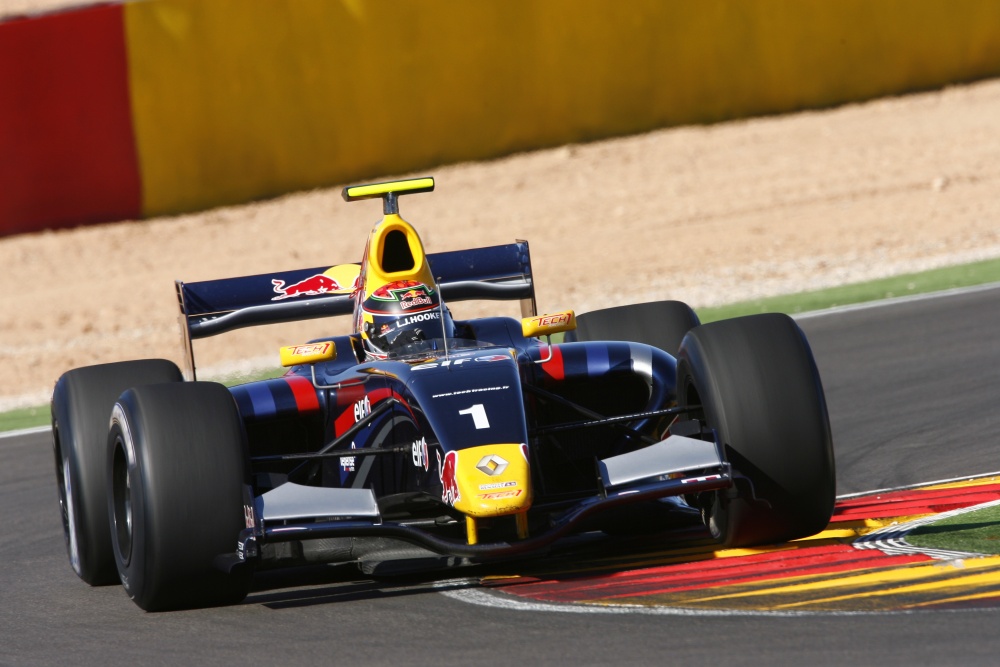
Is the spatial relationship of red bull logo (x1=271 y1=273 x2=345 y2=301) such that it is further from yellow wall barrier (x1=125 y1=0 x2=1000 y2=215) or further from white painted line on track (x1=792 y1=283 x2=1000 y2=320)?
yellow wall barrier (x1=125 y1=0 x2=1000 y2=215)

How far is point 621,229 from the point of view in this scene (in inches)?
752

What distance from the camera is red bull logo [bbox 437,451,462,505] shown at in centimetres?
613

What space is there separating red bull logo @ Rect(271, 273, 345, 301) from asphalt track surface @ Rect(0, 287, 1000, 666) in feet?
5.87

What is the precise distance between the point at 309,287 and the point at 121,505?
2141mm

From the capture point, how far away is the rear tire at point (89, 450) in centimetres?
736

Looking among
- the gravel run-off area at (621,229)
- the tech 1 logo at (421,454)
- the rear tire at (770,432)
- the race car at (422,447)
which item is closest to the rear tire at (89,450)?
the race car at (422,447)

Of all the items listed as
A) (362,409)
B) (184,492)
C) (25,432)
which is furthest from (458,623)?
(25,432)

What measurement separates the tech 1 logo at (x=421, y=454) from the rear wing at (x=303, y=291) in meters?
1.98

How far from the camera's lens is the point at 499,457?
6148 millimetres

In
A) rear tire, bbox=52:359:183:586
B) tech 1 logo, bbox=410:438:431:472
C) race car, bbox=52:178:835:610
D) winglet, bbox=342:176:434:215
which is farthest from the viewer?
winglet, bbox=342:176:434:215

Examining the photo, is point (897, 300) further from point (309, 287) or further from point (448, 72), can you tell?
point (309, 287)

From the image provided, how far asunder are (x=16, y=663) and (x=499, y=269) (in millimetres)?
3931

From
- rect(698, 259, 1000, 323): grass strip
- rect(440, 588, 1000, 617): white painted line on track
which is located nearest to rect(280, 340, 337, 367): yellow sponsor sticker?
rect(440, 588, 1000, 617): white painted line on track

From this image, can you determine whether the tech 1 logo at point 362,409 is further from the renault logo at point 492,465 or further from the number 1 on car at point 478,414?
the renault logo at point 492,465
